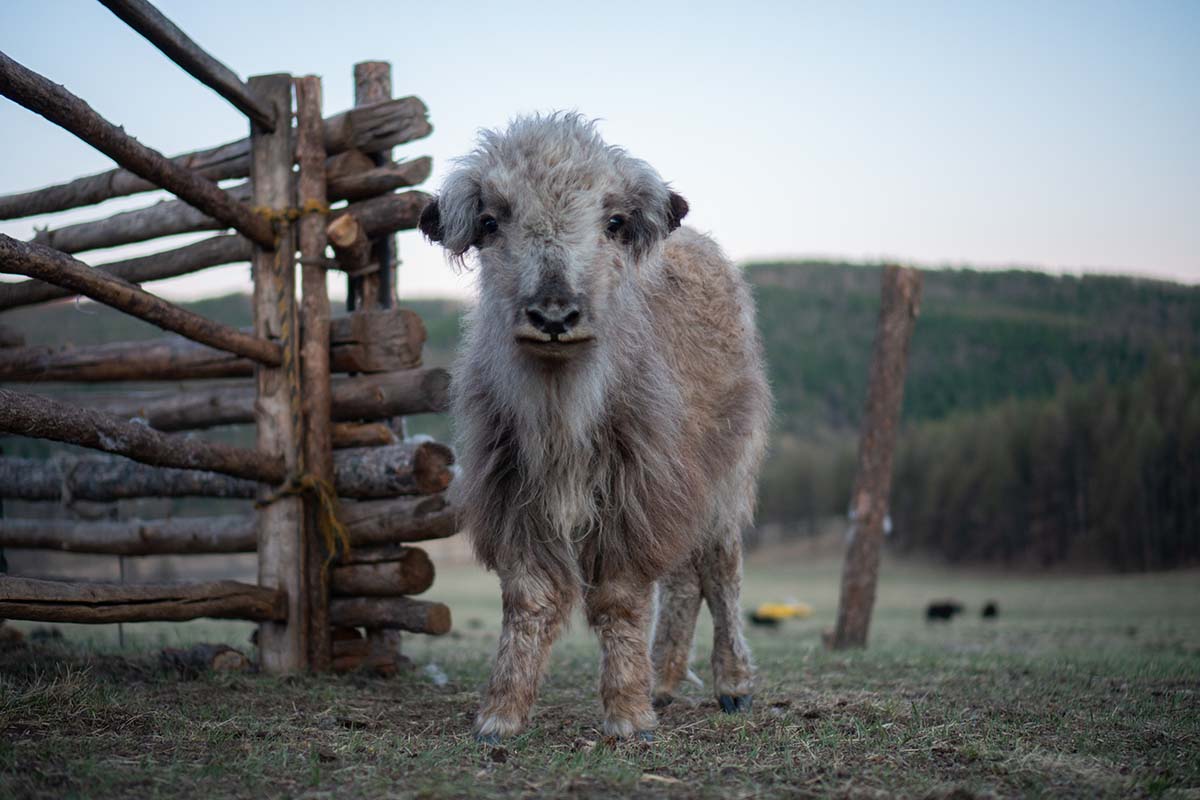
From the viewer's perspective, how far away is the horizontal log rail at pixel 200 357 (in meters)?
6.26

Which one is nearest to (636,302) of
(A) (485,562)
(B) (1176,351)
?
(A) (485,562)

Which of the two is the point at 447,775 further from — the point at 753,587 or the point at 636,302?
the point at 753,587

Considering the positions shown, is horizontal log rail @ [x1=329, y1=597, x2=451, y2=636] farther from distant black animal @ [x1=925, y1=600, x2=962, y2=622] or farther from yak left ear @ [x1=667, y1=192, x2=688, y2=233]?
distant black animal @ [x1=925, y1=600, x2=962, y2=622]

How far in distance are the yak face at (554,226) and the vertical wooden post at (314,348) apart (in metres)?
1.52

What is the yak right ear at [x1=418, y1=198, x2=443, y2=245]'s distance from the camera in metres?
4.96

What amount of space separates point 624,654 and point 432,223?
2420 millimetres

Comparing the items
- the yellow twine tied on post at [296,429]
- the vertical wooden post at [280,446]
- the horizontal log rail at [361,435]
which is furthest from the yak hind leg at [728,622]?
the vertical wooden post at [280,446]

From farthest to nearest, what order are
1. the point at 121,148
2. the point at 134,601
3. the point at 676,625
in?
the point at 676,625, the point at 121,148, the point at 134,601

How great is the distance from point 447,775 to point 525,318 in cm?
182

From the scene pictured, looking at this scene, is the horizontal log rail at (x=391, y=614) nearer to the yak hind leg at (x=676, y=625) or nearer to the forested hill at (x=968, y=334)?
the yak hind leg at (x=676, y=625)

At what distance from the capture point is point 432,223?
197 inches

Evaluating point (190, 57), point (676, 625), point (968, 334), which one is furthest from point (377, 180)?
point (968, 334)

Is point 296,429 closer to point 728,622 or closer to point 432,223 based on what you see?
point 432,223

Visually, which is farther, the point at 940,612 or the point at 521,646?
the point at 940,612
